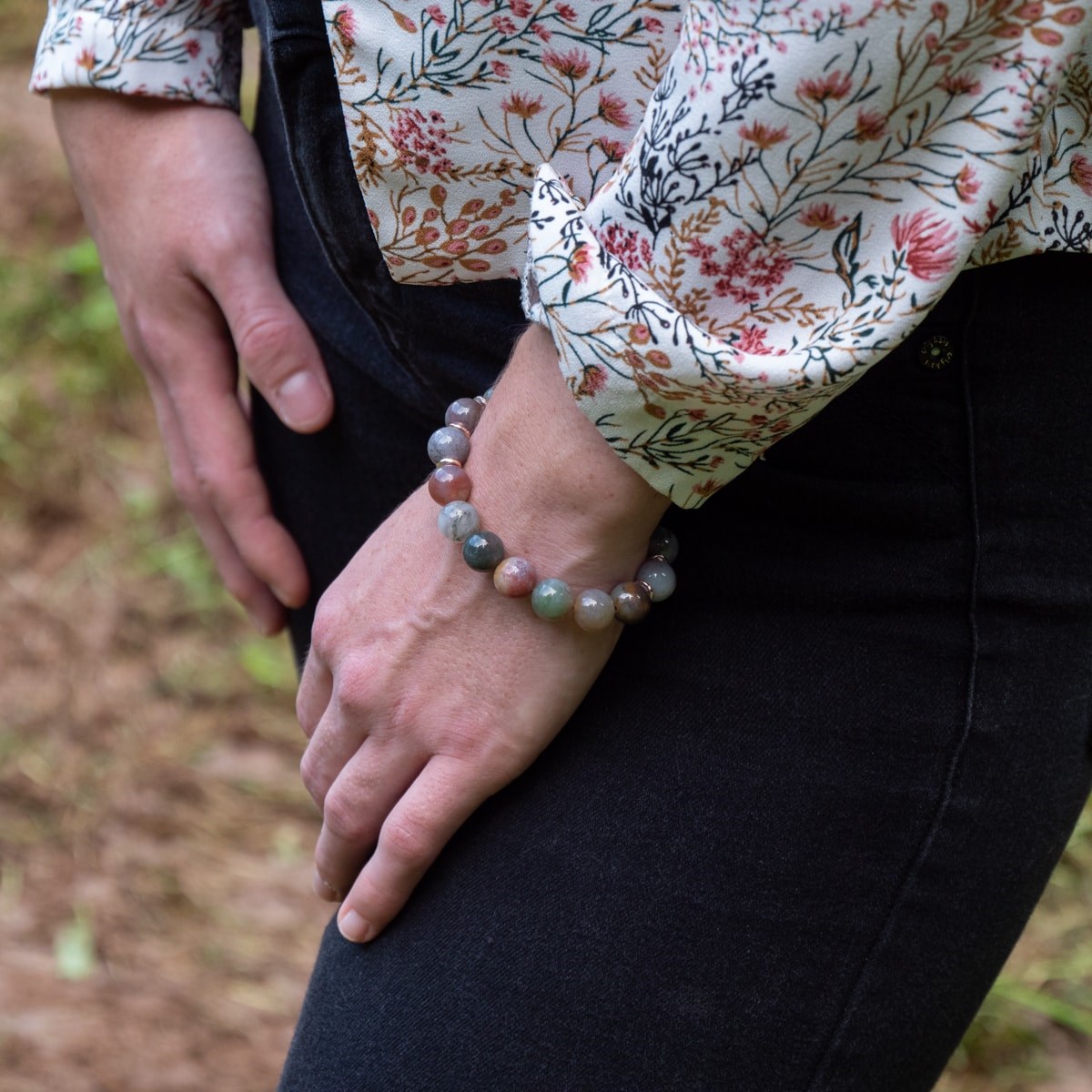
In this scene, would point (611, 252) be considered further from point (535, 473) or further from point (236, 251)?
point (236, 251)

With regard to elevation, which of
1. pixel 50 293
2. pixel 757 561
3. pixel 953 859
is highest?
pixel 757 561

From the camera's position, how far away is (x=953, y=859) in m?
0.71

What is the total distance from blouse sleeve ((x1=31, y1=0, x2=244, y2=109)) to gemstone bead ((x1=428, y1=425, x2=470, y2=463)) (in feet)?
1.37

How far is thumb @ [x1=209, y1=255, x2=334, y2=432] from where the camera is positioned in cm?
93

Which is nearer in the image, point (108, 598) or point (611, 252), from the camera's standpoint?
point (611, 252)

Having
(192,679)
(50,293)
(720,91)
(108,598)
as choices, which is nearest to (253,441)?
(720,91)

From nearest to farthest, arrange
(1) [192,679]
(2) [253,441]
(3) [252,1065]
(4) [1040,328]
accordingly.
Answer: (4) [1040,328]
(2) [253,441]
(3) [252,1065]
(1) [192,679]

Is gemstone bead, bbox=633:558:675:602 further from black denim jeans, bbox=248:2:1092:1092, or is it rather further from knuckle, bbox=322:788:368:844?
knuckle, bbox=322:788:368:844

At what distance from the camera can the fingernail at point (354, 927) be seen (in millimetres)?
776

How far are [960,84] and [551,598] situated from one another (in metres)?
0.32

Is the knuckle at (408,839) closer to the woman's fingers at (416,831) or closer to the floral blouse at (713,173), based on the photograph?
the woman's fingers at (416,831)

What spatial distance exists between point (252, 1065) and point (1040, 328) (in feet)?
4.54

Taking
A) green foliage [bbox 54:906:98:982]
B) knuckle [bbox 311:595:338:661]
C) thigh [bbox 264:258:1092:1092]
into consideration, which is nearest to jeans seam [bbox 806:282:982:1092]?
thigh [bbox 264:258:1092:1092]

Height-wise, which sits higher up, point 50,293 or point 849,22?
point 849,22
